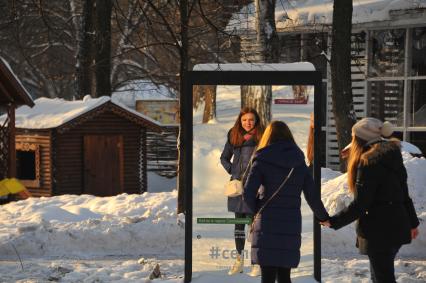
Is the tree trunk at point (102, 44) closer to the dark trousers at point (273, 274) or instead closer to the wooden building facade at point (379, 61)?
the wooden building facade at point (379, 61)

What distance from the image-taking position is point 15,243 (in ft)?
32.9

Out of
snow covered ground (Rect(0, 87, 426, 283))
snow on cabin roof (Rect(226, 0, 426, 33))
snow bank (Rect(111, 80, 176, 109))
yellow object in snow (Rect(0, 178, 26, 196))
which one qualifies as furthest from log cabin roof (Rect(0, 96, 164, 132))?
snow covered ground (Rect(0, 87, 426, 283))

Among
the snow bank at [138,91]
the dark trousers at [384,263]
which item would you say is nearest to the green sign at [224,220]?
the dark trousers at [384,263]

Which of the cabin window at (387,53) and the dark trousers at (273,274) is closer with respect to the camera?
the dark trousers at (273,274)

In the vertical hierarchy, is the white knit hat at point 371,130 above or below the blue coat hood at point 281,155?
above

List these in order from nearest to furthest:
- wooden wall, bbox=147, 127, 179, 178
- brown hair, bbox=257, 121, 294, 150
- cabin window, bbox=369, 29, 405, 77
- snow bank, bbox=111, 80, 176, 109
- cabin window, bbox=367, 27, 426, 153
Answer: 1. brown hair, bbox=257, 121, 294, 150
2. cabin window, bbox=367, 27, 426, 153
3. cabin window, bbox=369, 29, 405, 77
4. wooden wall, bbox=147, 127, 179, 178
5. snow bank, bbox=111, 80, 176, 109

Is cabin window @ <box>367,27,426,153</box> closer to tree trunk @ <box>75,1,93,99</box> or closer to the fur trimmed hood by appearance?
tree trunk @ <box>75,1,93,99</box>

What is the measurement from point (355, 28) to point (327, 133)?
3048 mm

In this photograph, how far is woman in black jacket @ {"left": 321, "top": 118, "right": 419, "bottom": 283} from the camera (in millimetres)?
5758

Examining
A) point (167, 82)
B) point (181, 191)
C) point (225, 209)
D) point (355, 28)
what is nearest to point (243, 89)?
point (225, 209)

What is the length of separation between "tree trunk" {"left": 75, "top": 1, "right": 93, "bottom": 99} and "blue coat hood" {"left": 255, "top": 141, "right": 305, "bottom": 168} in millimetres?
15650

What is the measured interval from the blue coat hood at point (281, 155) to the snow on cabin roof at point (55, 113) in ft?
46.6

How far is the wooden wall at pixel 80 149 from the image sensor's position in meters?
20.2

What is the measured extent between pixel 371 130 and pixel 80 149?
50.4ft
